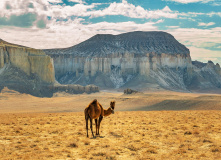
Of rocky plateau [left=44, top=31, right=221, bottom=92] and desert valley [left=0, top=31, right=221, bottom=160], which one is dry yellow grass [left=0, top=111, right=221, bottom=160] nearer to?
desert valley [left=0, top=31, right=221, bottom=160]

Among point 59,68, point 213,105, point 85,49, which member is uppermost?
point 85,49

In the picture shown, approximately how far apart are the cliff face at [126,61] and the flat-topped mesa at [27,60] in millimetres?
46951

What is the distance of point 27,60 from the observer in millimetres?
72625

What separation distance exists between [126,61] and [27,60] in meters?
60.6

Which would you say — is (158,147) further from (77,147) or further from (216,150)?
(77,147)

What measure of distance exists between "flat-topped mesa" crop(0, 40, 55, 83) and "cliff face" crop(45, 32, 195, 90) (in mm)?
46951

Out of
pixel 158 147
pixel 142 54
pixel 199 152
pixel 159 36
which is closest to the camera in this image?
pixel 199 152

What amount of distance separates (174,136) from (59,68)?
127607 mm

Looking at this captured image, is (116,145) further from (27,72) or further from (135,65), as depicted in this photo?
(135,65)

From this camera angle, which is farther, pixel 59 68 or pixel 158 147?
pixel 59 68

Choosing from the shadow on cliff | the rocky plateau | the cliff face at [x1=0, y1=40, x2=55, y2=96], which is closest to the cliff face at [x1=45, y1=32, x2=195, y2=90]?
the rocky plateau

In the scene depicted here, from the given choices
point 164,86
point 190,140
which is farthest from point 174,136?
point 164,86

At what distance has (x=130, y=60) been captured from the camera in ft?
411

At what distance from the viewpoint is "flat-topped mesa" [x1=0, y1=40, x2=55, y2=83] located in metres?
68.8
